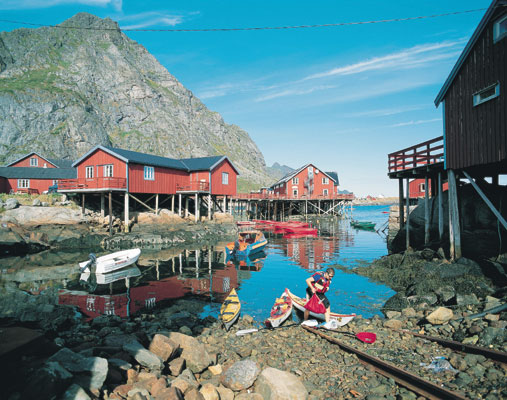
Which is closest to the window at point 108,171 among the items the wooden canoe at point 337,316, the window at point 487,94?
the wooden canoe at point 337,316

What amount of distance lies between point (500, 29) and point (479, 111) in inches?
127

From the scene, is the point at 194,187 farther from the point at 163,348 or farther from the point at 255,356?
the point at 163,348

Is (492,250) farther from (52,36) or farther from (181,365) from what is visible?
(52,36)

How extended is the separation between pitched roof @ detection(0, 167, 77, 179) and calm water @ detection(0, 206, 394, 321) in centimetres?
3044

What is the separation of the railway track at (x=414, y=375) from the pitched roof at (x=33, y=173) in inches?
2221

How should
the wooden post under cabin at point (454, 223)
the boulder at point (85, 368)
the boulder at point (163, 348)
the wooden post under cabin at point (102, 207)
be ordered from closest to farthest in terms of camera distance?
the boulder at point (85, 368) → the boulder at point (163, 348) → the wooden post under cabin at point (454, 223) → the wooden post under cabin at point (102, 207)

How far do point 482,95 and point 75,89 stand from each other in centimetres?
14447

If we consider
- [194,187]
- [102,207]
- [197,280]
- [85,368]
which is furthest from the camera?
[194,187]

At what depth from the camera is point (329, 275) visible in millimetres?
9992

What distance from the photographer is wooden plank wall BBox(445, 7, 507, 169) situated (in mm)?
12625

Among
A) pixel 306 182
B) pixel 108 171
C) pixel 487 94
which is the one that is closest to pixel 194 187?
pixel 108 171

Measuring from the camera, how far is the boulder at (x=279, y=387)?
5.72 m

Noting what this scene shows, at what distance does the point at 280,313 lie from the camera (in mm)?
10852

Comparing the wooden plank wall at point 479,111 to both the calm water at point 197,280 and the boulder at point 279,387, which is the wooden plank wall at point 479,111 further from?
the boulder at point 279,387
